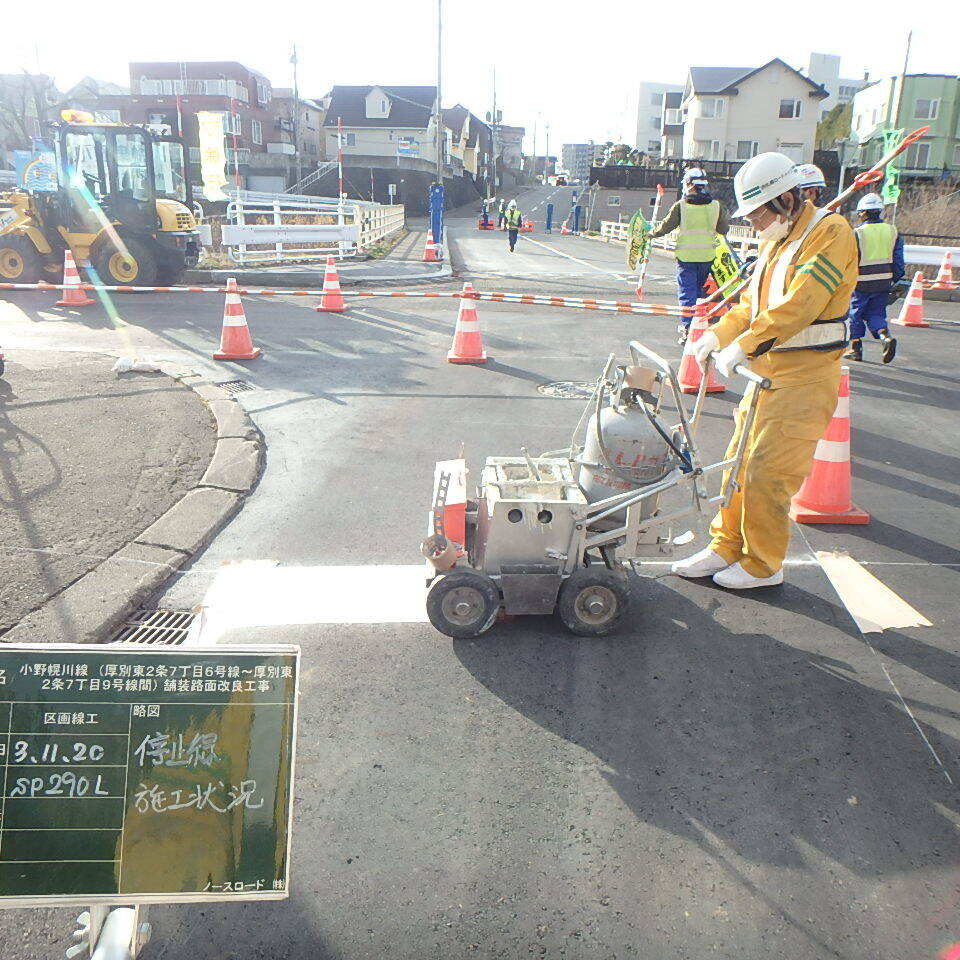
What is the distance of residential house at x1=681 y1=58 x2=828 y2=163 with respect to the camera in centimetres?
5266

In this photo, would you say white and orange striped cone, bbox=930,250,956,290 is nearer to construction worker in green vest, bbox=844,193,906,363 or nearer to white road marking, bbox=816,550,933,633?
construction worker in green vest, bbox=844,193,906,363

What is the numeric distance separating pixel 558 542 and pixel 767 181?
2069 millimetres

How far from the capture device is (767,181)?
12.8 ft

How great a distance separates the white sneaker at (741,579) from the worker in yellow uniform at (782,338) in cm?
1

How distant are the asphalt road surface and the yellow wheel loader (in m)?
10.0

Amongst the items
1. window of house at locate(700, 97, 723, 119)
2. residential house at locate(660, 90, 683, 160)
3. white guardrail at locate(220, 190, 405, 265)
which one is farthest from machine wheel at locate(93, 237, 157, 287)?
residential house at locate(660, 90, 683, 160)

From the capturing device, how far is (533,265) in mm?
22031

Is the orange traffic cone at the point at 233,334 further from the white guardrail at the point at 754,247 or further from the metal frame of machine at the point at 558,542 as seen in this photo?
the metal frame of machine at the point at 558,542

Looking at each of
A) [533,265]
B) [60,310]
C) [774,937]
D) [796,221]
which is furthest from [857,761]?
[533,265]

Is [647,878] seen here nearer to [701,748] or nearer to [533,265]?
[701,748]

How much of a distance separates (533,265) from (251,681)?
21.2m

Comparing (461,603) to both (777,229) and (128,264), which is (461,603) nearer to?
(777,229)

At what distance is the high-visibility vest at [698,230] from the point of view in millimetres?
9227

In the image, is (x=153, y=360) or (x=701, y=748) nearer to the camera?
(x=701, y=748)
